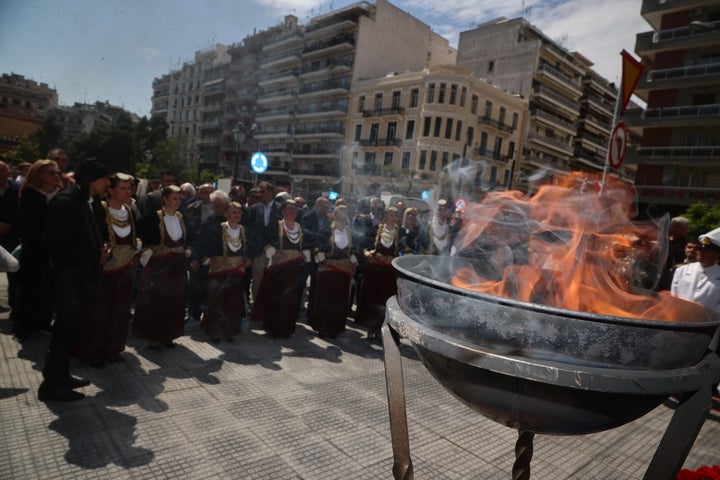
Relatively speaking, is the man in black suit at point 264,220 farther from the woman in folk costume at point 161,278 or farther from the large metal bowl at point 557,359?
the large metal bowl at point 557,359

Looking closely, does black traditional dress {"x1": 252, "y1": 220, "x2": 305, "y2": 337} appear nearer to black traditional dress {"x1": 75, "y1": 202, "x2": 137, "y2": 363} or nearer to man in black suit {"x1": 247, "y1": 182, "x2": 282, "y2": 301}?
man in black suit {"x1": 247, "y1": 182, "x2": 282, "y2": 301}

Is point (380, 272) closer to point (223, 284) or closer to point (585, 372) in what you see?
point (223, 284)

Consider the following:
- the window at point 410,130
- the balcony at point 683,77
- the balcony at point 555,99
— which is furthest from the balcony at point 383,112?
the balcony at point 683,77

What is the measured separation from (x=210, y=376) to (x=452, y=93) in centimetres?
3475

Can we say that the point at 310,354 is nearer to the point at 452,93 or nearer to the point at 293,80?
the point at 452,93

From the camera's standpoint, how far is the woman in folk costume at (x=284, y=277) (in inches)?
219

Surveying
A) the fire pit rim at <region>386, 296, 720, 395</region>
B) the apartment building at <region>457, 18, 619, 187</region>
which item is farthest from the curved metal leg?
the apartment building at <region>457, 18, 619, 187</region>

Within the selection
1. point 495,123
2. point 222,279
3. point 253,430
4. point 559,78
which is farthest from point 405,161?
point 253,430

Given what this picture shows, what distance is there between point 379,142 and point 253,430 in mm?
37427

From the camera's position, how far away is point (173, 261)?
4633 mm

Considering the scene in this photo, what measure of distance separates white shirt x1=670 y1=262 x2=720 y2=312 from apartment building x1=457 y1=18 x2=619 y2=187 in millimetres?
36896

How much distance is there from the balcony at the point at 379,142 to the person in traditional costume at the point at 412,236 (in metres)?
31.6

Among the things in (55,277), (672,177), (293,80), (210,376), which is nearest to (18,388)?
(55,277)

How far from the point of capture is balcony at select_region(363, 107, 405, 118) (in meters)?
36.8
